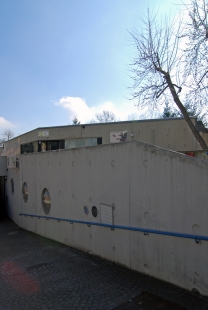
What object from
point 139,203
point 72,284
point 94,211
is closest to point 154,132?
point 94,211

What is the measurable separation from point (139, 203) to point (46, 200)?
14.3 ft

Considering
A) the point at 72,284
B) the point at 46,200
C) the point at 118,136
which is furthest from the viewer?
the point at 118,136

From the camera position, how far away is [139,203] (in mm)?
4453

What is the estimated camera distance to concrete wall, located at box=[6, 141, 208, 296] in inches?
141

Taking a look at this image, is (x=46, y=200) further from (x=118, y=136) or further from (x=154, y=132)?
(x=154, y=132)

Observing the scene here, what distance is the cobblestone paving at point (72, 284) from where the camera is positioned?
3521 mm

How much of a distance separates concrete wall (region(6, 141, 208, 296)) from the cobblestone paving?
0.24 m

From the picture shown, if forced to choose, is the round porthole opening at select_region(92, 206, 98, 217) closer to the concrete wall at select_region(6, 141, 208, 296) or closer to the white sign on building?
the concrete wall at select_region(6, 141, 208, 296)

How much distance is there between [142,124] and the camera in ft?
46.9

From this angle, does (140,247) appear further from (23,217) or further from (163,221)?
(23,217)

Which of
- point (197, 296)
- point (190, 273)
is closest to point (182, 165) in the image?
point (190, 273)

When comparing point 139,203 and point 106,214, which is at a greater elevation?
point 139,203

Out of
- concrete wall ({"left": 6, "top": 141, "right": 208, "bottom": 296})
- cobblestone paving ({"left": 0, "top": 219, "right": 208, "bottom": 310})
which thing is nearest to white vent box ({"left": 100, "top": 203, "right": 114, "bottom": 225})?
concrete wall ({"left": 6, "top": 141, "right": 208, "bottom": 296})

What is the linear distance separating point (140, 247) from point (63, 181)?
3185 millimetres
